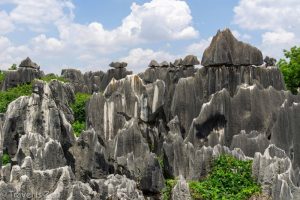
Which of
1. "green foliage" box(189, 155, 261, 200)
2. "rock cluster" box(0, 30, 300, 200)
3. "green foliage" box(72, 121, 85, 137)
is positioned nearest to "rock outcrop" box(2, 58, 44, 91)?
"green foliage" box(72, 121, 85, 137)

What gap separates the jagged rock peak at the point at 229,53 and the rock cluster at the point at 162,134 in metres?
0.04

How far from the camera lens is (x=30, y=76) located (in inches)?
1458

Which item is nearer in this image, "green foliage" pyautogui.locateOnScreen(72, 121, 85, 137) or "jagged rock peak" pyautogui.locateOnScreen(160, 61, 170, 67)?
"green foliage" pyautogui.locateOnScreen(72, 121, 85, 137)

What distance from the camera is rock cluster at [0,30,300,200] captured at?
46.6ft

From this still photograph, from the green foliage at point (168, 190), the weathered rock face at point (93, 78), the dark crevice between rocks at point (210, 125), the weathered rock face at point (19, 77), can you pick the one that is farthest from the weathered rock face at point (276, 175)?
the weathered rock face at point (19, 77)

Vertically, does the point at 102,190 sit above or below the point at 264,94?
below

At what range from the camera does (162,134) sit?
21594 millimetres

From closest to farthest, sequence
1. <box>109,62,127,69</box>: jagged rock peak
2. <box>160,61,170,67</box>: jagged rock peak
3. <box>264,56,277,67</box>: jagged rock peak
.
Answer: <box>264,56,277,67</box>: jagged rock peak < <box>160,61,170,67</box>: jagged rock peak < <box>109,62,127,69</box>: jagged rock peak

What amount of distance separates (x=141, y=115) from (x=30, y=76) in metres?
17.3

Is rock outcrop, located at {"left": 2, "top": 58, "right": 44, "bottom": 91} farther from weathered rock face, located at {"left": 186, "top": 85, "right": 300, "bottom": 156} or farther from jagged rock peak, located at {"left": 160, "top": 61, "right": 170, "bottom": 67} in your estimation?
weathered rock face, located at {"left": 186, "top": 85, "right": 300, "bottom": 156}

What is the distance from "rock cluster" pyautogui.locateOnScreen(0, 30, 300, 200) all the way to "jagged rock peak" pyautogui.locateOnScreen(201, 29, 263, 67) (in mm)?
43

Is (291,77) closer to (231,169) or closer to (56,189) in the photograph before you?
(231,169)

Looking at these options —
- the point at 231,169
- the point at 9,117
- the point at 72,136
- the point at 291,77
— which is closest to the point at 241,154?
the point at 231,169

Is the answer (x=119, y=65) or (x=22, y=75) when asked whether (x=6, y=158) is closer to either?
(x=119, y=65)
